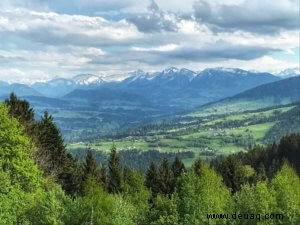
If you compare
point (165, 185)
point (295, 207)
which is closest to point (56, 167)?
point (165, 185)

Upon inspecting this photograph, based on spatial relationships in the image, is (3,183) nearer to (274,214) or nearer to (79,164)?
(274,214)

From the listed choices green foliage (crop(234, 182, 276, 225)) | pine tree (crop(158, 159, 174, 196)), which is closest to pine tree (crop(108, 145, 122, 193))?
pine tree (crop(158, 159, 174, 196))

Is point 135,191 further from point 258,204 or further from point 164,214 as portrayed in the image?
point 164,214

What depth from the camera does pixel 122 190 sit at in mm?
103688

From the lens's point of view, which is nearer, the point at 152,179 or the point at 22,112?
the point at 22,112

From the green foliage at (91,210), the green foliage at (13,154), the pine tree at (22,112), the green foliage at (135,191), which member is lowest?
the green foliage at (135,191)

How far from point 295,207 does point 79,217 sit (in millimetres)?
31562

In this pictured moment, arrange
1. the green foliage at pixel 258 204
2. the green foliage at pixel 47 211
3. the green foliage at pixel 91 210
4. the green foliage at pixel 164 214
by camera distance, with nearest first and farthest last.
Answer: the green foliage at pixel 47 211, the green foliage at pixel 91 210, the green foliage at pixel 164 214, the green foliage at pixel 258 204

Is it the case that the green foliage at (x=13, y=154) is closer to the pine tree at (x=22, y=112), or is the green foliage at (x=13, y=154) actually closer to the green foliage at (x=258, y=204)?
the pine tree at (x=22, y=112)

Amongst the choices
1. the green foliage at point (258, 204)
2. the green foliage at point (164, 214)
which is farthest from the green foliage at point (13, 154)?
the green foliage at point (258, 204)

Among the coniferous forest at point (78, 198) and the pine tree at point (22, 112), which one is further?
the pine tree at point (22, 112)

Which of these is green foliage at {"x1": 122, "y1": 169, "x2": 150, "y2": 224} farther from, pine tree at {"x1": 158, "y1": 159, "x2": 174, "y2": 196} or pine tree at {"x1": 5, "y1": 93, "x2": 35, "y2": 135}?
pine tree at {"x1": 5, "y1": 93, "x2": 35, "y2": 135}

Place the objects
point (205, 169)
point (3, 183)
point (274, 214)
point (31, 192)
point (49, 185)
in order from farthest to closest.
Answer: point (205, 169) < point (49, 185) < point (274, 214) < point (31, 192) < point (3, 183)

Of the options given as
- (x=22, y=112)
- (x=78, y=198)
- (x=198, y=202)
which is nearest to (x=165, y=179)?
(x=22, y=112)
